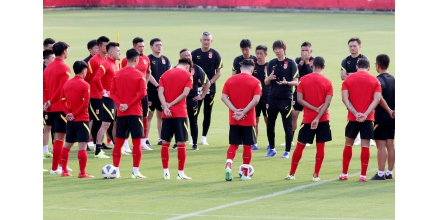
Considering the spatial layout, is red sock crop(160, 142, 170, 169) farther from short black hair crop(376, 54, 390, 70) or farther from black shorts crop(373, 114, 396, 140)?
short black hair crop(376, 54, 390, 70)

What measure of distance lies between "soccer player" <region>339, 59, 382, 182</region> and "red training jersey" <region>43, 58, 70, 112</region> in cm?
440

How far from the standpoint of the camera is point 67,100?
12789 millimetres

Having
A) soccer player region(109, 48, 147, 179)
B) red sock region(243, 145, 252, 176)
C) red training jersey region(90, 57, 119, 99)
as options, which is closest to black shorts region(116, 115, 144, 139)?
soccer player region(109, 48, 147, 179)

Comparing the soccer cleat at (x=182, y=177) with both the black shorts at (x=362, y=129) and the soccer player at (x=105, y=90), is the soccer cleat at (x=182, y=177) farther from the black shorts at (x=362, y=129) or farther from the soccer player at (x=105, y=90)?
the soccer player at (x=105, y=90)

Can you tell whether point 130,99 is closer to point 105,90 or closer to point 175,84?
point 175,84

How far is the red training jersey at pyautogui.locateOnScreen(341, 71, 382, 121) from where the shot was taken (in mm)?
12258

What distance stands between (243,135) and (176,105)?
3.62ft

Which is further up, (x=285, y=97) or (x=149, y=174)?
(x=285, y=97)

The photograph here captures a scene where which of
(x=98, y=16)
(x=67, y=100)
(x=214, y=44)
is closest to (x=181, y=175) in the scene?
(x=67, y=100)

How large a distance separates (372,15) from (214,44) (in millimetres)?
14738

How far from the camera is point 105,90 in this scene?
Answer: 14875 mm

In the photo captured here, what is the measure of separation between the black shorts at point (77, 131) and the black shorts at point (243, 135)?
2.20m

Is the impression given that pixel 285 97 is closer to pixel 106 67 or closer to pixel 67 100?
pixel 106 67

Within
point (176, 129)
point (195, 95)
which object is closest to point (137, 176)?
point (176, 129)
